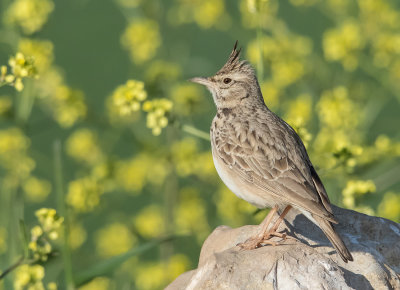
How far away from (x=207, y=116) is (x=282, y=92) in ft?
3.56

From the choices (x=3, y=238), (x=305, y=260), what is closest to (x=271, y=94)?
(x=3, y=238)

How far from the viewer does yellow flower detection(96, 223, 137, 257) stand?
1054 centimetres

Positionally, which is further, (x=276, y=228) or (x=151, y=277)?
(x=151, y=277)

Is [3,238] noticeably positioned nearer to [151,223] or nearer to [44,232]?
[151,223]

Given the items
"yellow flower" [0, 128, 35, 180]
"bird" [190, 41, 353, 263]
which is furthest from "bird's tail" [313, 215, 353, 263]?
"yellow flower" [0, 128, 35, 180]

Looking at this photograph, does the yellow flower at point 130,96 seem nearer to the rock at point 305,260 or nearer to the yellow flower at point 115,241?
the rock at point 305,260

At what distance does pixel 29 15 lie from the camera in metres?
8.69

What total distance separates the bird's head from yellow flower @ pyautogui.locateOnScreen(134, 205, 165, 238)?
3190 mm

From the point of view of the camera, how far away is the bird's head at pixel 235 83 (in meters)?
7.62

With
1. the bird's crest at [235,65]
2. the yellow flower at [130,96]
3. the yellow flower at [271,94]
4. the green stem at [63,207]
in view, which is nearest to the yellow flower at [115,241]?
the yellow flower at [271,94]

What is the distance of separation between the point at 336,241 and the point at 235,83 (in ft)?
7.50

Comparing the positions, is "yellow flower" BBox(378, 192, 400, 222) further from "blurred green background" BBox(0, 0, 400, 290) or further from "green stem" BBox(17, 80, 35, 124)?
"green stem" BBox(17, 80, 35, 124)

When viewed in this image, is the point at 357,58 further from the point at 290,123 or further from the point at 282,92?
the point at 290,123

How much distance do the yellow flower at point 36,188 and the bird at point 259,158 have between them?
388cm
